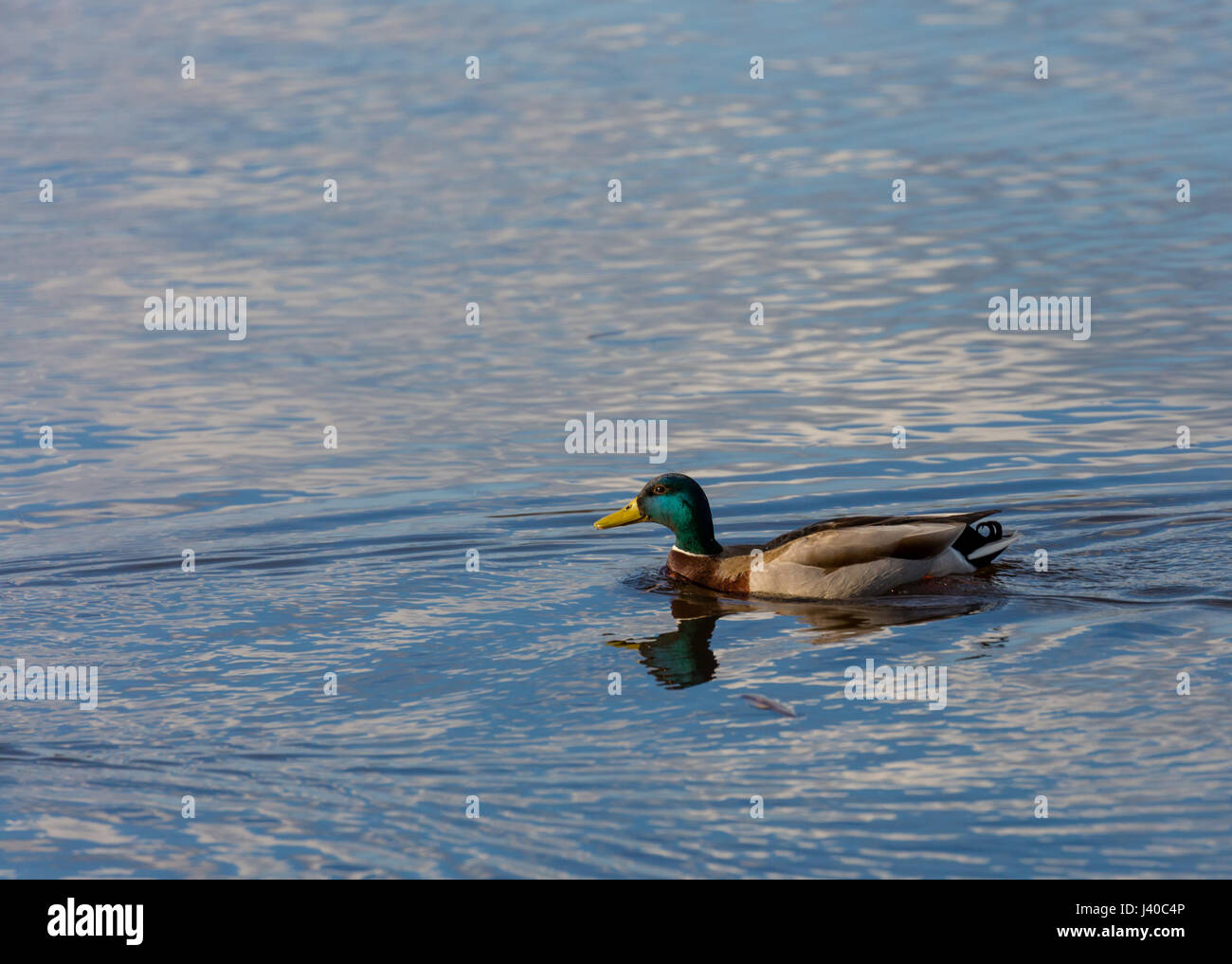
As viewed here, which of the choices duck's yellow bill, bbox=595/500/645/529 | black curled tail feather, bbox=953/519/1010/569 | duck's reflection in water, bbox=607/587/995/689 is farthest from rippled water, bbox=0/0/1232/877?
duck's yellow bill, bbox=595/500/645/529

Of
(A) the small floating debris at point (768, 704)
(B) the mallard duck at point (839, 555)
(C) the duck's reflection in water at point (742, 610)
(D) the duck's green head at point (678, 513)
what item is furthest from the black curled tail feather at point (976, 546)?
(A) the small floating debris at point (768, 704)

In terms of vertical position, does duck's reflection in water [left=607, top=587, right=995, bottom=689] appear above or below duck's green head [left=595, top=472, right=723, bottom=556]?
below

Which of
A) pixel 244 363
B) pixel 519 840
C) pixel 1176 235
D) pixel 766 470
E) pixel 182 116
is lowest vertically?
pixel 519 840

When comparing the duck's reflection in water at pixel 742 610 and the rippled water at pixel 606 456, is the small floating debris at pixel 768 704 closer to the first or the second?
the rippled water at pixel 606 456

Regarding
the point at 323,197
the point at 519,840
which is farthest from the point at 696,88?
the point at 519,840

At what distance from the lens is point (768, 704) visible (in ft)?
28.1

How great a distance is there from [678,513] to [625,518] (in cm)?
38

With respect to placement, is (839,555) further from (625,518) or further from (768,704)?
(768,704)

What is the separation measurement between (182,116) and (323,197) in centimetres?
502

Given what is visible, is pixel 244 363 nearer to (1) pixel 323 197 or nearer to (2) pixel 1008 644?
(1) pixel 323 197

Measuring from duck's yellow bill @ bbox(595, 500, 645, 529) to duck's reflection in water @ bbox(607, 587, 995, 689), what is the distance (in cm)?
69

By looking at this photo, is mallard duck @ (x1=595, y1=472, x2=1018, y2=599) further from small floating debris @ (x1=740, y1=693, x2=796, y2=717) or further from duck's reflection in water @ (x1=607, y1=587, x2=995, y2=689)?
small floating debris @ (x1=740, y1=693, x2=796, y2=717)

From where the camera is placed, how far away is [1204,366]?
1440cm

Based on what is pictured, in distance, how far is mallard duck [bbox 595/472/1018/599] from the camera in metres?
10.6
